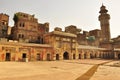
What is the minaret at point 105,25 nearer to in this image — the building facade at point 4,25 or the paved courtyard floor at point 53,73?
the building facade at point 4,25

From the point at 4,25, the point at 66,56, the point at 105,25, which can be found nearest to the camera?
the point at 66,56

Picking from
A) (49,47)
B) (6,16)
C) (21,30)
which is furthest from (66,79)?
(6,16)

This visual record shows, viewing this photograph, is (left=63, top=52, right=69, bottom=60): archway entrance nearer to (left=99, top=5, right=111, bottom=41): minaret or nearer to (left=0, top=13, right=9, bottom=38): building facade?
(left=0, top=13, right=9, bottom=38): building facade

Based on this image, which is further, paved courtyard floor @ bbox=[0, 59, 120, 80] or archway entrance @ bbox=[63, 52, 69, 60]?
archway entrance @ bbox=[63, 52, 69, 60]

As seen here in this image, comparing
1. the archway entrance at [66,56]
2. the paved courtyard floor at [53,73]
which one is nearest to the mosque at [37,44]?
the archway entrance at [66,56]

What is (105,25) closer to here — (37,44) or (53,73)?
(37,44)

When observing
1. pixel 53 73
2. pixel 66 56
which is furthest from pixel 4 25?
pixel 53 73

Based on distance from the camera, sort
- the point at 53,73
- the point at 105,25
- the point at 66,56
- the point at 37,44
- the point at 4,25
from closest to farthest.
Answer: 1. the point at 53,73
2. the point at 37,44
3. the point at 66,56
4. the point at 4,25
5. the point at 105,25

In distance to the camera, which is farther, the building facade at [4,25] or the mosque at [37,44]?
the building facade at [4,25]

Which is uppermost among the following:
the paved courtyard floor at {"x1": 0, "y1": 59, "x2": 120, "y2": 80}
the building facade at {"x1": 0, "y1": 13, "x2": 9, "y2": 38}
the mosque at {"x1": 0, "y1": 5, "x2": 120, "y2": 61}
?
the building facade at {"x1": 0, "y1": 13, "x2": 9, "y2": 38}

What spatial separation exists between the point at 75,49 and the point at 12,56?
18078 millimetres

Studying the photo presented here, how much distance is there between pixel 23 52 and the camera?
24.9 metres

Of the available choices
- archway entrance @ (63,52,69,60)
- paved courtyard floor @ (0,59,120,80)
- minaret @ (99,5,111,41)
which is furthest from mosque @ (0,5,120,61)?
paved courtyard floor @ (0,59,120,80)

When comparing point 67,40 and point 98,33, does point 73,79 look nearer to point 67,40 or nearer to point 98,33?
point 67,40
